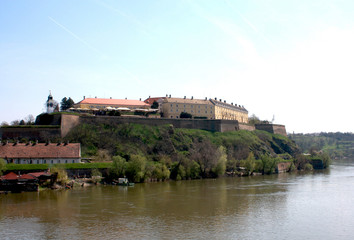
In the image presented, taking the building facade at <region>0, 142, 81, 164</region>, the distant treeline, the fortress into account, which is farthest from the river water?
the distant treeline

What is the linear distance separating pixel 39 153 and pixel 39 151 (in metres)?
0.40

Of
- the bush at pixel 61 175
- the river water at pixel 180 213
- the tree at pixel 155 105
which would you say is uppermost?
the tree at pixel 155 105

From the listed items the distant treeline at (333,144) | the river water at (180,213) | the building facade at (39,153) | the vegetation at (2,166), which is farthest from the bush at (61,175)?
the distant treeline at (333,144)

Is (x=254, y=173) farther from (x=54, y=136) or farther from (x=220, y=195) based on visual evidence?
(x=54, y=136)

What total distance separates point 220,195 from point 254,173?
2592 cm

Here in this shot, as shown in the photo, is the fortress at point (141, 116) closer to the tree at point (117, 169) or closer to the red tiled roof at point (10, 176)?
the tree at point (117, 169)

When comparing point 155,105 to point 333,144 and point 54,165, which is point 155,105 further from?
point 333,144

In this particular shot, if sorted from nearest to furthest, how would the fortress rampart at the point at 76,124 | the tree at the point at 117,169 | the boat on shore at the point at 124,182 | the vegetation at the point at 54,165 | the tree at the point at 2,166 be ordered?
the tree at the point at 2,166
the vegetation at the point at 54,165
the boat on shore at the point at 124,182
the tree at the point at 117,169
the fortress rampart at the point at 76,124

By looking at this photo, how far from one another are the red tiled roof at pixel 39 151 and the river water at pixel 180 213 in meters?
7.63

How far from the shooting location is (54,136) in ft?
187

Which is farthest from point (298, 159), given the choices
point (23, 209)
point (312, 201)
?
point (23, 209)

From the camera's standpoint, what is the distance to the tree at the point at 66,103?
7556cm

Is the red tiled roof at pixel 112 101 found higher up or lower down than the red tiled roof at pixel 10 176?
higher up

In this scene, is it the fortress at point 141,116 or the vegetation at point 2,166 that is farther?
the fortress at point 141,116
